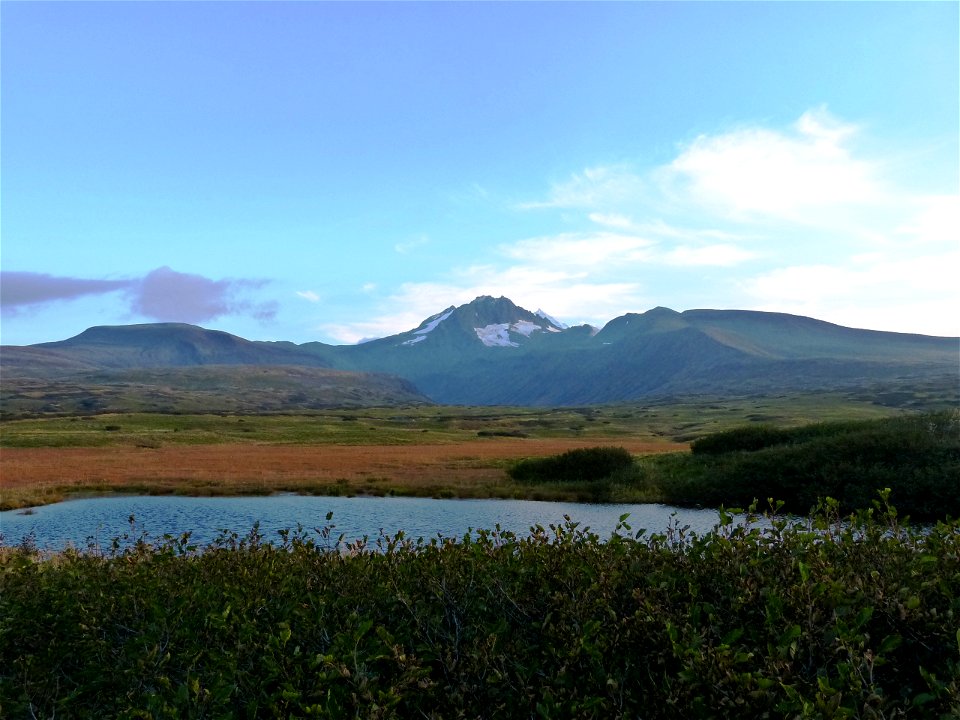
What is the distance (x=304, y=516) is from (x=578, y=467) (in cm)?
3077

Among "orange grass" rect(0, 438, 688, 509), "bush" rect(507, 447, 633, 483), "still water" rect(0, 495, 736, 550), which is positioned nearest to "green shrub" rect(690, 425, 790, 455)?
"bush" rect(507, 447, 633, 483)

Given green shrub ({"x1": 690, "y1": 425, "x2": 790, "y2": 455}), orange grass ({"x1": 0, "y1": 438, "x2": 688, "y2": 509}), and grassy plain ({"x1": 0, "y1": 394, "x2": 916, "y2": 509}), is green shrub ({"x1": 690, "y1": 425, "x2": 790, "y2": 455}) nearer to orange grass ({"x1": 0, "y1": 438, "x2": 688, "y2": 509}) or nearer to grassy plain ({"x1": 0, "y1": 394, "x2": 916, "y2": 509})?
grassy plain ({"x1": 0, "y1": 394, "x2": 916, "y2": 509})

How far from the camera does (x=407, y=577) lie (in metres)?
12.3

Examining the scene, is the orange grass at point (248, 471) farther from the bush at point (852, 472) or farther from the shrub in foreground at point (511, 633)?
the shrub in foreground at point (511, 633)

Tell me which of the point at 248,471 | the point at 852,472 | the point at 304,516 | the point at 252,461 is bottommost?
the point at 252,461

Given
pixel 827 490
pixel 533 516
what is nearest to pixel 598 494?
pixel 533 516

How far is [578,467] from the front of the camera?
71.9m

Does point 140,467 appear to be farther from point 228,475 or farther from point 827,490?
point 827,490

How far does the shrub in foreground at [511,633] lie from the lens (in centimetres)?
704

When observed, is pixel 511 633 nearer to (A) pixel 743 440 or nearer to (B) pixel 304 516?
(B) pixel 304 516

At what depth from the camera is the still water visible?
45.9 m

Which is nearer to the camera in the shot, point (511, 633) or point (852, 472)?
point (511, 633)

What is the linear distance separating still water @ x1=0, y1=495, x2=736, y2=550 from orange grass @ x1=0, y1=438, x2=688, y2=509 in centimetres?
371

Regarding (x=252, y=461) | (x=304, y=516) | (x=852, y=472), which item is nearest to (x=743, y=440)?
(x=852, y=472)
